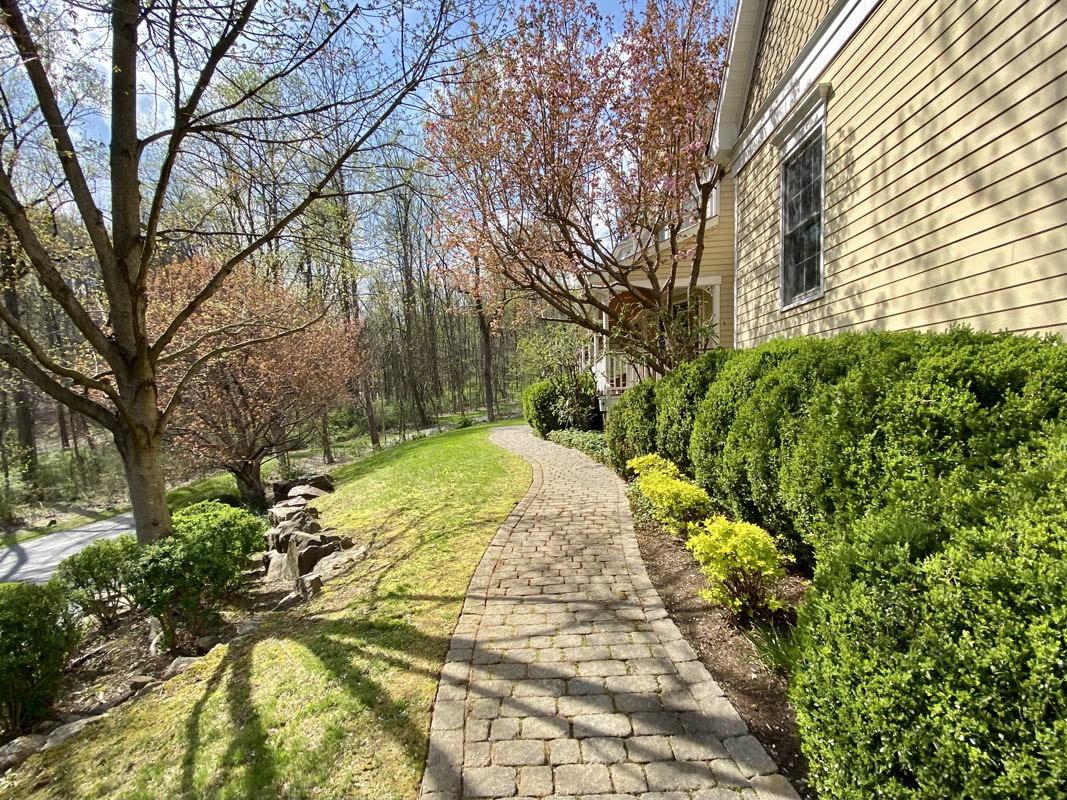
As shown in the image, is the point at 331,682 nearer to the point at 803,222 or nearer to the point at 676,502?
the point at 676,502

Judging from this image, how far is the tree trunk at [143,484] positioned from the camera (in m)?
4.71

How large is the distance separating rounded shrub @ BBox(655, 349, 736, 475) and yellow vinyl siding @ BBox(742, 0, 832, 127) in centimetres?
364

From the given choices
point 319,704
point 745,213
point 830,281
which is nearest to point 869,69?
point 830,281

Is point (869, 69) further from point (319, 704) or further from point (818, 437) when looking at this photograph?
point (319, 704)

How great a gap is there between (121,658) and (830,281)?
304 inches

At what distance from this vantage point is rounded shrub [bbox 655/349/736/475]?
5527 mm

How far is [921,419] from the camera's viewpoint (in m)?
2.36

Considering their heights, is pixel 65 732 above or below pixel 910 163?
below

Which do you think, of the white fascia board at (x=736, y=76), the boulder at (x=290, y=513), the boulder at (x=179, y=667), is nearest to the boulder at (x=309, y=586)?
the boulder at (x=179, y=667)

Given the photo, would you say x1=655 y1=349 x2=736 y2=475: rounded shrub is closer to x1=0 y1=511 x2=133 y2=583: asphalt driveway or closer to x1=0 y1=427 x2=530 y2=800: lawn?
x1=0 y1=427 x2=530 y2=800: lawn

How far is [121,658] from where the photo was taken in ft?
14.0

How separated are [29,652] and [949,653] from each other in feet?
17.4

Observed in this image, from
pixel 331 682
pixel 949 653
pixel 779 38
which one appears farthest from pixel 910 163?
pixel 331 682

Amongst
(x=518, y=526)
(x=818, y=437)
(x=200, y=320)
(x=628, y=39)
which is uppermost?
(x=628, y=39)
